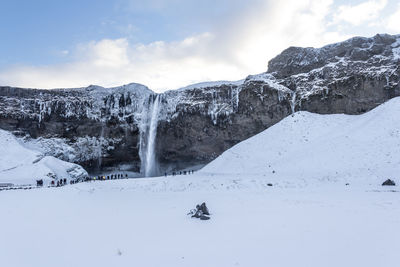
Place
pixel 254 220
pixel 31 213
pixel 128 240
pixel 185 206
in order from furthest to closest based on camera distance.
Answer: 1. pixel 185 206
2. pixel 31 213
3. pixel 254 220
4. pixel 128 240

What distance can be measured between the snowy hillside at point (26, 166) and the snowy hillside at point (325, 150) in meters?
21.1

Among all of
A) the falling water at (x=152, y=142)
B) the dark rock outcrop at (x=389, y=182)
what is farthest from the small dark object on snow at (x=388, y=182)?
the falling water at (x=152, y=142)

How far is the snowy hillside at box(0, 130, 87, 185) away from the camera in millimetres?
34344

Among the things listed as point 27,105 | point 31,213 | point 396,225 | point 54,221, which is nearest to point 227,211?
point 396,225

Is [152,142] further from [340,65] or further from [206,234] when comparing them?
[206,234]

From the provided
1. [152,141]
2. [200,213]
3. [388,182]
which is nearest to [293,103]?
[388,182]

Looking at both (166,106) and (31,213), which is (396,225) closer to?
(31,213)

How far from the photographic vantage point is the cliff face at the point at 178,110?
43.3 m

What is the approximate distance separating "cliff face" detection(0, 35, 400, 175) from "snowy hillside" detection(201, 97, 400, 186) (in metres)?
5.72

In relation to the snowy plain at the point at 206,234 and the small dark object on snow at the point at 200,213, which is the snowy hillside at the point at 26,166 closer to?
the snowy plain at the point at 206,234

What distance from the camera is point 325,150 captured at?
30.1 meters

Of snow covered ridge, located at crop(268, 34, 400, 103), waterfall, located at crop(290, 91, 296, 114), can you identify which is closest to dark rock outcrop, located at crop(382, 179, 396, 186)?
snow covered ridge, located at crop(268, 34, 400, 103)

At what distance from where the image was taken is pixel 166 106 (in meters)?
48.4

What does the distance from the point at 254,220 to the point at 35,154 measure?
41.8m
